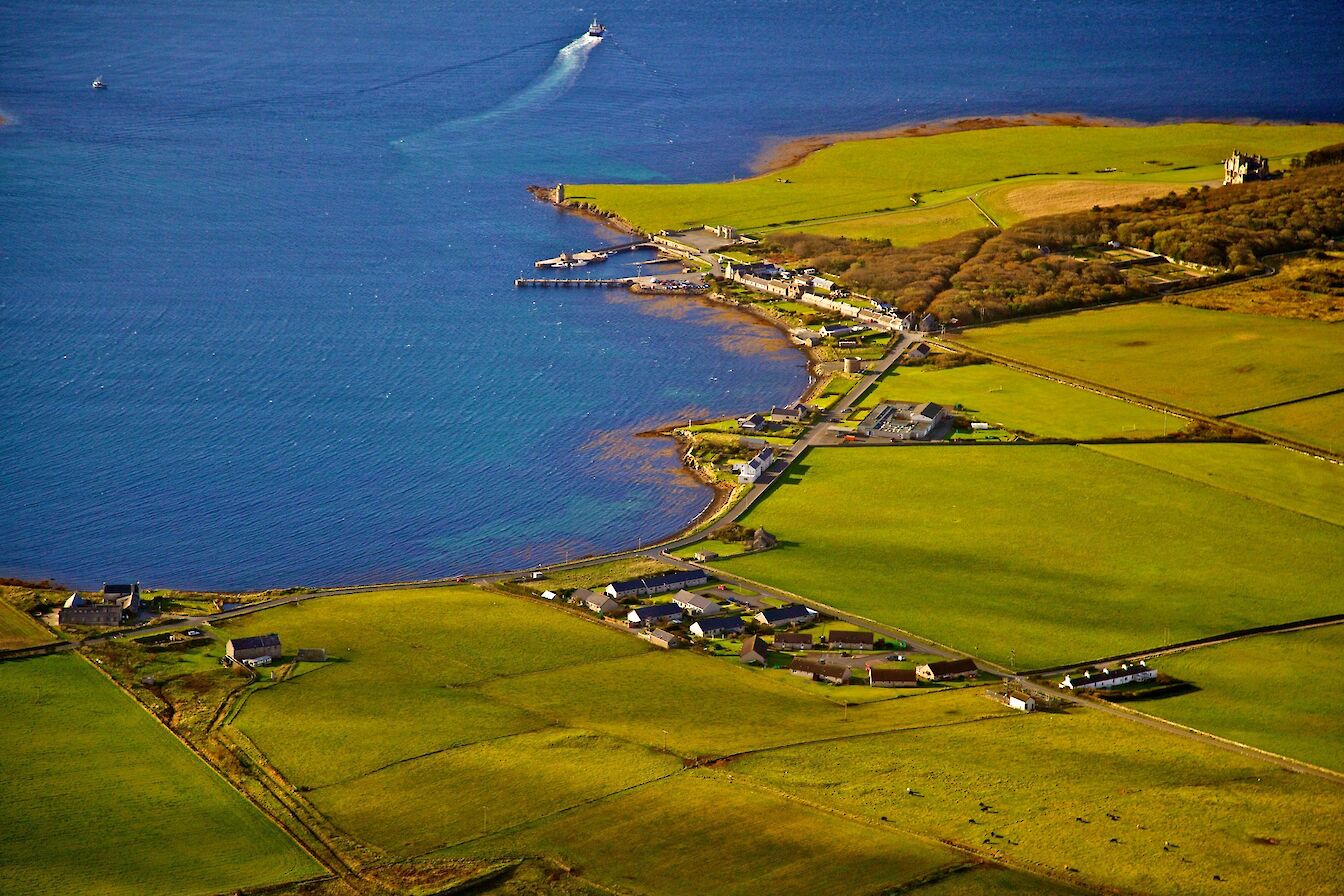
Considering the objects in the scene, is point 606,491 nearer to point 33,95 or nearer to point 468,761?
point 468,761

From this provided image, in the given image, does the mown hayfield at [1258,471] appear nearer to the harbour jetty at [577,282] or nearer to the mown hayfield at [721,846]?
the mown hayfield at [721,846]

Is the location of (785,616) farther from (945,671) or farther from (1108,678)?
(1108,678)

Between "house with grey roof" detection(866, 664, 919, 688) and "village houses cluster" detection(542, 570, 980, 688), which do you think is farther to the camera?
"village houses cluster" detection(542, 570, 980, 688)

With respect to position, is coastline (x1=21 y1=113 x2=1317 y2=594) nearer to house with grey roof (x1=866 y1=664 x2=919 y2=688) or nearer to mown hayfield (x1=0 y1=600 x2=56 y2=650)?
house with grey roof (x1=866 y1=664 x2=919 y2=688)

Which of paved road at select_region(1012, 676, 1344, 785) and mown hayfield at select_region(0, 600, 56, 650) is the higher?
paved road at select_region(1012, 676, 1344, 785)

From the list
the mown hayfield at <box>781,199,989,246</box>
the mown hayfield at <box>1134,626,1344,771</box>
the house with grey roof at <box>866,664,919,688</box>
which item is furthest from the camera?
the mown hayfield at <box>781,199,989,246</box>

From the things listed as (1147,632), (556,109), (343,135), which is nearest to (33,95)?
(343,135)

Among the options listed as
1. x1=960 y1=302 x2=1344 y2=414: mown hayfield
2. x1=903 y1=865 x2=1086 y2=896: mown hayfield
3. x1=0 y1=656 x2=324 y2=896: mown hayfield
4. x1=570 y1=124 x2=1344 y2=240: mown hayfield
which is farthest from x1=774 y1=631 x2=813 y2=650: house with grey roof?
x1=570 y1=124 x2=1344 y2=240: mown hayfield

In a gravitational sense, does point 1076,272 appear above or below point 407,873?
above
